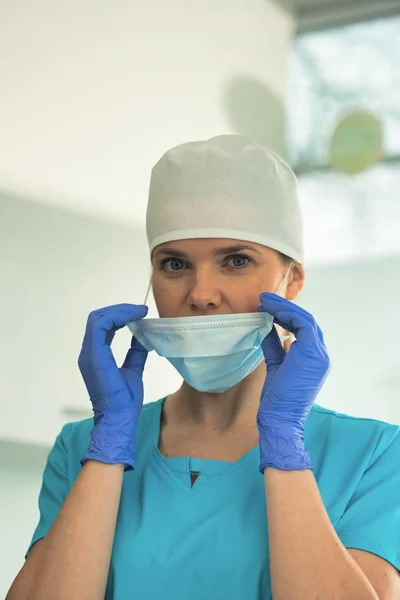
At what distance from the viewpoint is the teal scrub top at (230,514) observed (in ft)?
4.05

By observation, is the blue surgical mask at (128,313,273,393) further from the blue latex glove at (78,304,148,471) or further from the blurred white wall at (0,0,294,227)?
the blurred white wall at (0,0,294,227)

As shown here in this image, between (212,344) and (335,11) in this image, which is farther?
(335,11)

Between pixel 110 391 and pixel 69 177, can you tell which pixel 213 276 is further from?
pixel 69 177

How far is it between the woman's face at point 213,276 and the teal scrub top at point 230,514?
235 millimetres

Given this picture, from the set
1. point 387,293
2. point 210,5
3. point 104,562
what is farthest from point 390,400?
point 104,562

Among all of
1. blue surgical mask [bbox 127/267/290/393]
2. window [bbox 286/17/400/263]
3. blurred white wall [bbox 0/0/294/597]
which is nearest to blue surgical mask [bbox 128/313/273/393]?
blue surgical mask [bbox 127/267/290/393]

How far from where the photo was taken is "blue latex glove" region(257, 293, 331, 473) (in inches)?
48.1

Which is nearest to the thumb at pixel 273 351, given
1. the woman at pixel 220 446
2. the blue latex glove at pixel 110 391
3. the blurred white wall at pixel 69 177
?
the woman at pixel 220 446

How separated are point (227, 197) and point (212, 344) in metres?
0.26

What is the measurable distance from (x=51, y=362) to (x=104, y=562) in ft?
2.86

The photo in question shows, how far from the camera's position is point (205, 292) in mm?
1329

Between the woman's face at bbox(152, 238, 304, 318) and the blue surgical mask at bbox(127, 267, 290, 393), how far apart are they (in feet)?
0.11

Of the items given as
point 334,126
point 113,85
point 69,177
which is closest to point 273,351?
point 69,177

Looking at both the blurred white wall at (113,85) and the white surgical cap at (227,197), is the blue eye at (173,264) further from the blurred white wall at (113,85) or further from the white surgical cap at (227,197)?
the blurred white wall at (113,85)
